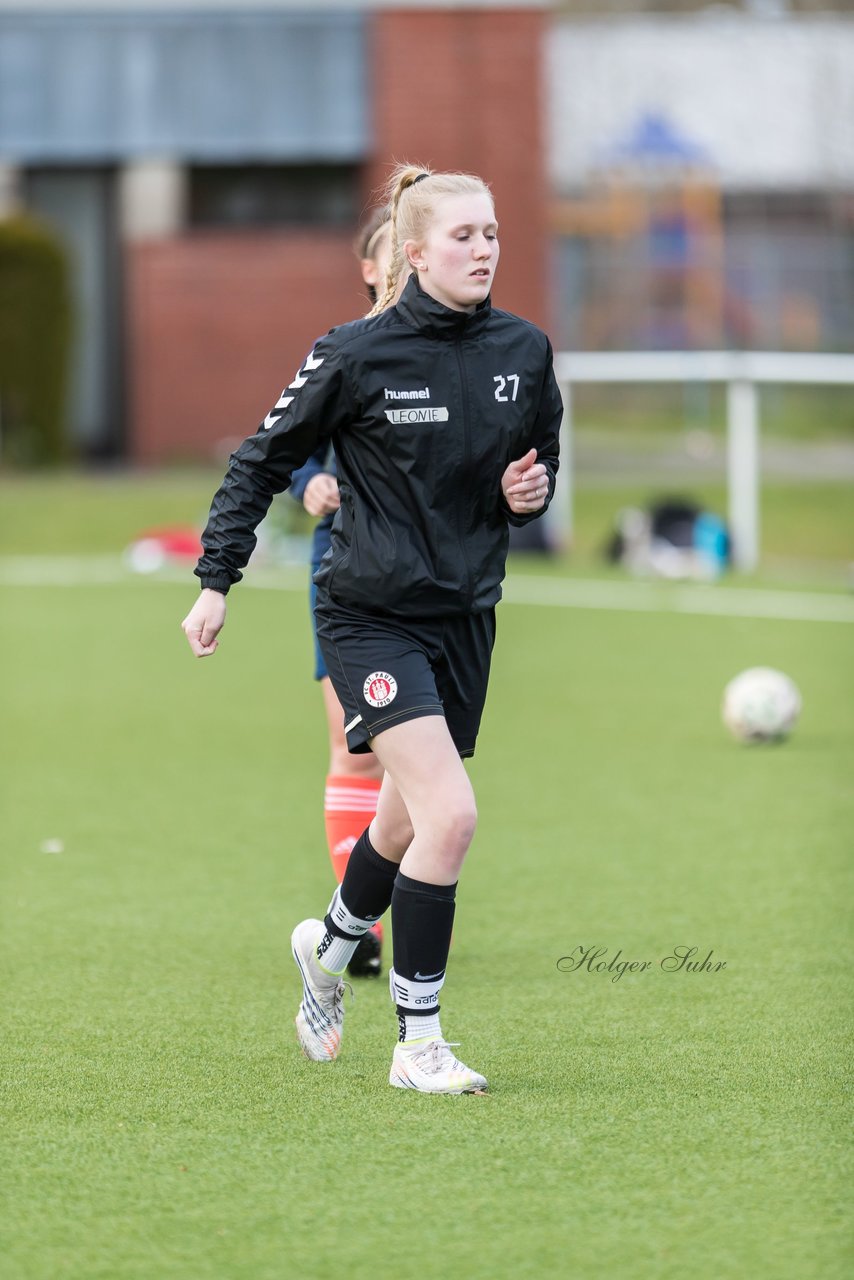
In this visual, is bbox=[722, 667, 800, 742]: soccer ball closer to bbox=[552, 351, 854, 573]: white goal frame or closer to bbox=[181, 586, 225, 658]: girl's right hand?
bbox=[181, 586, 225, 658]: girl's right hand

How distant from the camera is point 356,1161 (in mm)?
3697

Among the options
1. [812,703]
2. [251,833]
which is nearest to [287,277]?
[812,703]

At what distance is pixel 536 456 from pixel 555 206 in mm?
24367

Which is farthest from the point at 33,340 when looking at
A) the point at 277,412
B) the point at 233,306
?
the point at 277,412

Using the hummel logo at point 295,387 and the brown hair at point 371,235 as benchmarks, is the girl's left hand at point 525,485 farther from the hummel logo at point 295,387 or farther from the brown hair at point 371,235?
the brown hair at point 371,235

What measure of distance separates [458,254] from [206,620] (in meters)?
0.90

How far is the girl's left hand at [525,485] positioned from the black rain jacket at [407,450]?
0.13 feet

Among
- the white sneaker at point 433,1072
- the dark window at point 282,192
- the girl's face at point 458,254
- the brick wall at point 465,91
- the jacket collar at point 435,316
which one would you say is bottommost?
the white sneaker at point 433,1072

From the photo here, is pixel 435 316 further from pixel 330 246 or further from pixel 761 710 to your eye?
pixel 330 246

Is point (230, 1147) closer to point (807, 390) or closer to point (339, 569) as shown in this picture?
point (339, 569)

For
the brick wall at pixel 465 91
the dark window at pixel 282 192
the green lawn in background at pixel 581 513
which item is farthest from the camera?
the dark window at pixel 282 192

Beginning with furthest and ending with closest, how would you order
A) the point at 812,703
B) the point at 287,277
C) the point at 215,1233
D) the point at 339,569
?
A: the point at 287,277 → the point at 812,703 → the point at 339,569 → the point at 215,1233

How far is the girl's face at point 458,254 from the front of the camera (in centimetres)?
410

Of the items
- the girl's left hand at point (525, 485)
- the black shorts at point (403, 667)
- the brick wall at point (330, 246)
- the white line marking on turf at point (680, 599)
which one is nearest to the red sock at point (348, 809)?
the black shorts at point (403, 667)
